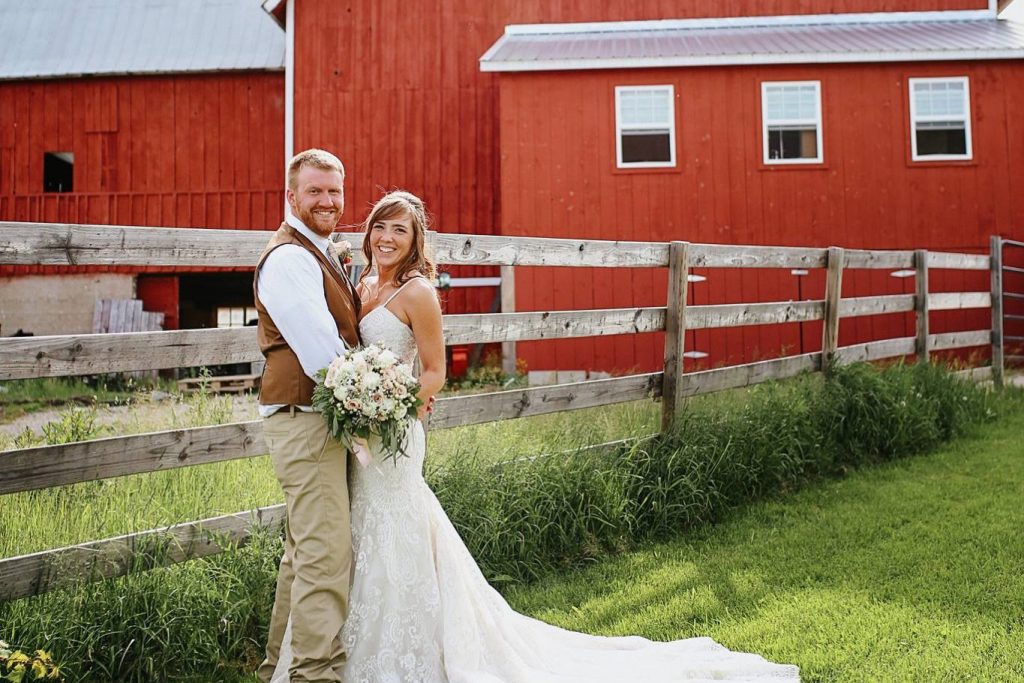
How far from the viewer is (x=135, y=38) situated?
16.8 m

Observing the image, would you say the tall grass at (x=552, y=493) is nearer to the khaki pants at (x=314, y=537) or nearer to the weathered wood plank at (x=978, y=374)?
the khaki pants at (x=314, y=537)

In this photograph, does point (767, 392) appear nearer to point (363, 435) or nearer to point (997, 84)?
point (363, 435)

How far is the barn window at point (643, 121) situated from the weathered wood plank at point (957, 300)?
4.62m

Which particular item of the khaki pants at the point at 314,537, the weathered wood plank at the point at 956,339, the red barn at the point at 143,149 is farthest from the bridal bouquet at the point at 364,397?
the red barn at the point at 143,149

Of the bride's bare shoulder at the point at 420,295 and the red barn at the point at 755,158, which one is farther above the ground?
the red barn at the point at 755,158

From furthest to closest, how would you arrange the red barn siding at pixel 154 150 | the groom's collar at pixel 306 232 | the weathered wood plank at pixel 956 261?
the red barn siding at pixel 154 150 < the weathered wood plank at pixel 956 261 < the groom's collar at pixel 306 232

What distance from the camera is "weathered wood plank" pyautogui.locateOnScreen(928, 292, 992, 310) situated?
8.62 metres

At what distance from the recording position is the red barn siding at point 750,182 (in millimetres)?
12102

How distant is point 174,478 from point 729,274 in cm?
929

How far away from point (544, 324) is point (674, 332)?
42.1 inches

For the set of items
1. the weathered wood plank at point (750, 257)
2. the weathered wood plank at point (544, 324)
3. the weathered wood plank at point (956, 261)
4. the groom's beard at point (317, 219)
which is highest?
the weathered wood plank at point (956, 261)

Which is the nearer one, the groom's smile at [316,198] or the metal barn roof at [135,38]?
the groom's smile at [316,198]

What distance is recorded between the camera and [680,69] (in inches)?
482

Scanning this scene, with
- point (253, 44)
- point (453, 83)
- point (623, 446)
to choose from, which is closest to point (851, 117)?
point (453, 83)
